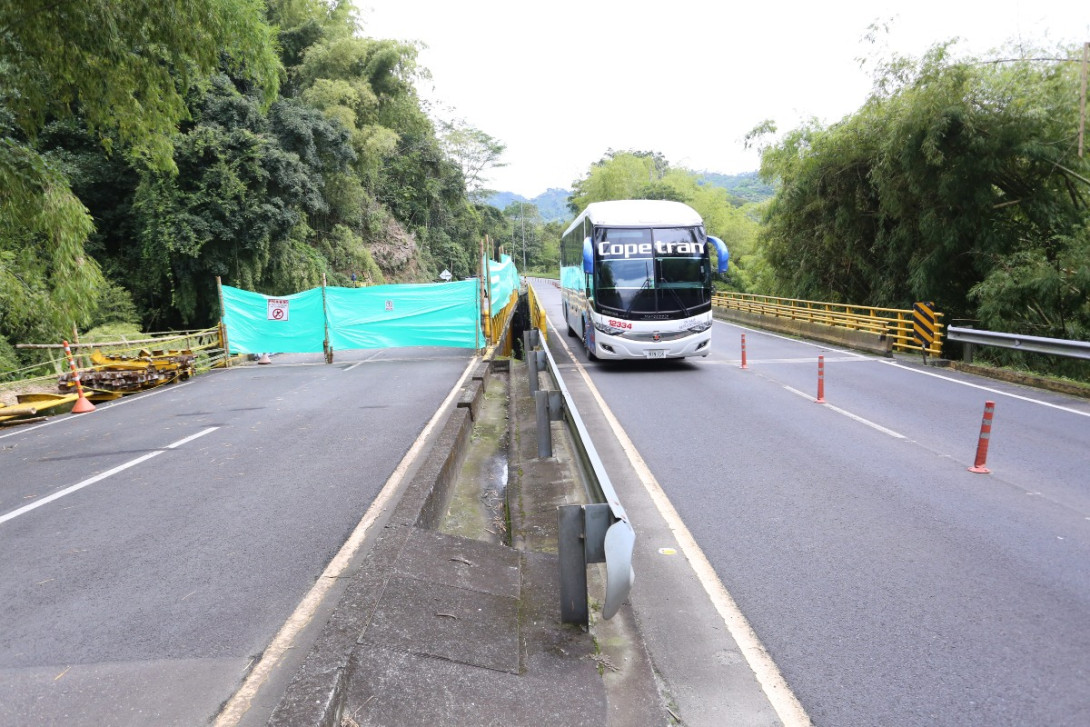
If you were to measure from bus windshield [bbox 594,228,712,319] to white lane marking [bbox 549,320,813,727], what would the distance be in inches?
307

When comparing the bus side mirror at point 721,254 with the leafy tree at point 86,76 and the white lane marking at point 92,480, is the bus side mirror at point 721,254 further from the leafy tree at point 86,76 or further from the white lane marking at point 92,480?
the white lane marking at point 92,480

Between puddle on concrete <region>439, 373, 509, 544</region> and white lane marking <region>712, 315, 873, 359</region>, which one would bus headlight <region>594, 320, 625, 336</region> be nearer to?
puddle on concrete <region>439, 373, 509, 544</region>

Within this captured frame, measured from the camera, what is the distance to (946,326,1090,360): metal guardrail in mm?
11734

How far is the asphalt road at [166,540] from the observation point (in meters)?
3.51

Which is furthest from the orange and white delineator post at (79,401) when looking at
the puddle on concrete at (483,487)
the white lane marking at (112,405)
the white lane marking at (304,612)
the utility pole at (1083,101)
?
the utility pole at (1083,101)

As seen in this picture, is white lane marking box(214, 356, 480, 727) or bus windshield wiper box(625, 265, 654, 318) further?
bus windshield wiper box(625, 265, 654, 318)

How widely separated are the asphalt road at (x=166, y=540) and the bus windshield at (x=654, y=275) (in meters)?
5.37

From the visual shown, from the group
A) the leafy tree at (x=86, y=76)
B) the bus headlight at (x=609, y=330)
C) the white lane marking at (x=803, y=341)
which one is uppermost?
the leafy tree at (x=86, y=76)

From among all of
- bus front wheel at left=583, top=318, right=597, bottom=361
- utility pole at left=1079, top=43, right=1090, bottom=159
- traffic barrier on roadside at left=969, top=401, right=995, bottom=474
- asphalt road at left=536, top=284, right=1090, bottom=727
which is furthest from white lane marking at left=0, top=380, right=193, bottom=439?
utility pole at left=1079, top=43, right=1090, bottom=159

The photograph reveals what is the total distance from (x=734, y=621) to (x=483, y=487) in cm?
351

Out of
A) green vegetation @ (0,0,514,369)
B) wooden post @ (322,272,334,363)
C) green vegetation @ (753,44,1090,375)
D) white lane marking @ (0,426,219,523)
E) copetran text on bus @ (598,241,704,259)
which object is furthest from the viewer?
wooden post @ (322,272,334,363)

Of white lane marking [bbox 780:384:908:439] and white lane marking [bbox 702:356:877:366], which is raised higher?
white lane marking [bbox 780:384:908:439]

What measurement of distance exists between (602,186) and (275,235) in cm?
5808

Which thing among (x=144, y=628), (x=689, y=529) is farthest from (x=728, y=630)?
(x=144, y=628)
